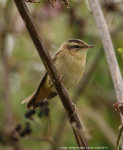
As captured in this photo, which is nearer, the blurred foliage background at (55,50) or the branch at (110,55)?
the branch at (110,55)

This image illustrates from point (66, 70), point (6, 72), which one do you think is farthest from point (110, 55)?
point (6, 72)

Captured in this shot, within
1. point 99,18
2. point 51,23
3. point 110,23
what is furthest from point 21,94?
point 99,18

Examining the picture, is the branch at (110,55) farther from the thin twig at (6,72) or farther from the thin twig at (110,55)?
the thin twig at (6,72)

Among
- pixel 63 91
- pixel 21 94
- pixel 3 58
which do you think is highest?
pixel 3 58

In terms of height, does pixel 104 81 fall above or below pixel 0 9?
below

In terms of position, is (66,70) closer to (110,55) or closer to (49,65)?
(110,55)

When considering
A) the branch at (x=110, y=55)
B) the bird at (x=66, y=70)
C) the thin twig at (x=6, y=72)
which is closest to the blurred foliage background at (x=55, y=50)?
the thin twig at (x=6, y=72)

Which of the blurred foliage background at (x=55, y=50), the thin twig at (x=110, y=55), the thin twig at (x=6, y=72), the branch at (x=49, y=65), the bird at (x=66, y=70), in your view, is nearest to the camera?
the branch at (x=49, y=65)

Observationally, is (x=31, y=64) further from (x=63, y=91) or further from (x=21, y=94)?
(x=63, y=91)
